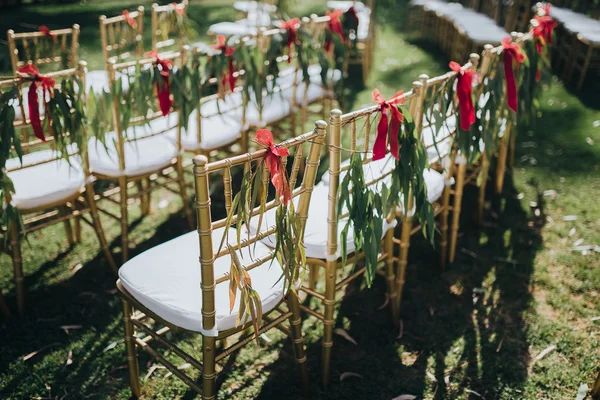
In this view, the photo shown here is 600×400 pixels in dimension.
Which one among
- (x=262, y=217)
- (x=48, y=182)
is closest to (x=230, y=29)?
(x=48, y=182)

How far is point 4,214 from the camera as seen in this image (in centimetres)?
268

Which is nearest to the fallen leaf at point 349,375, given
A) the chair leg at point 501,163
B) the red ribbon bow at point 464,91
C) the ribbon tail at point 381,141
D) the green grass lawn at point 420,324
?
the green grass lawn at point 420,324

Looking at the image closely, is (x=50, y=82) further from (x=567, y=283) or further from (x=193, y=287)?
(x=567, y=283)

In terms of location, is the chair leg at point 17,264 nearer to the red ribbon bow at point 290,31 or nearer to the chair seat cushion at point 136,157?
the chair seat cushion at point 136,157

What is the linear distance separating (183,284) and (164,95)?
4.21 ft

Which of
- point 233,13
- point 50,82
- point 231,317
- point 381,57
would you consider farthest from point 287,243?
point 233,13

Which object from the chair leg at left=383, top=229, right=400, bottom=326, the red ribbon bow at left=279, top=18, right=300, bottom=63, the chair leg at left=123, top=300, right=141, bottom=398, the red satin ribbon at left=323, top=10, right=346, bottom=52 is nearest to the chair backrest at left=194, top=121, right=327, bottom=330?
the chair leg at left=123, top=300, right=141, bottom=398

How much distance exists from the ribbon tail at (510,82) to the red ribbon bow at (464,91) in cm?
38

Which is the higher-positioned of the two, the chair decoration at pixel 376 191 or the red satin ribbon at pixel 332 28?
the red satin ribbon at pixel 332 28

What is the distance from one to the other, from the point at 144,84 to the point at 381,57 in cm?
469

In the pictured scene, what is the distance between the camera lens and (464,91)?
2508 mm

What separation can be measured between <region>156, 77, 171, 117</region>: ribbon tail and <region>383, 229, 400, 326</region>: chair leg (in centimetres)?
132

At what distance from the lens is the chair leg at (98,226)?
3080 millimetres

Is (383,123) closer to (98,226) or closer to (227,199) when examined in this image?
(227,199)
